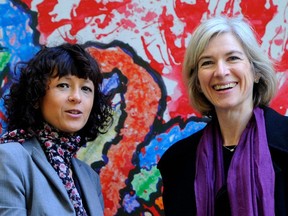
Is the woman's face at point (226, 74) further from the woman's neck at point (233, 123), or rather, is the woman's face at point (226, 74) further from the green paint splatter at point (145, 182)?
the green paint splatter at point (145, 182)

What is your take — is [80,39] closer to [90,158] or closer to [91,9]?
[91,9]

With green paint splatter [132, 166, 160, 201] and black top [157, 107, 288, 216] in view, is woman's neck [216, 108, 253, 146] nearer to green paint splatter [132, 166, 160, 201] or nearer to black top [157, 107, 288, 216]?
black top [157, 107, 288, 216]

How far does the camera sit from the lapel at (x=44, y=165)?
171 cm

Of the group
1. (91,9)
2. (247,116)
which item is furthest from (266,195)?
(91,9)

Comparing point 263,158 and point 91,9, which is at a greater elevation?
point 91,9

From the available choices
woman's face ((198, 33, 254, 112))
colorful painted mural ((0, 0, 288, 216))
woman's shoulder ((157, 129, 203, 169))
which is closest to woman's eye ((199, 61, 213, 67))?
woman's face ((198, 33, 254, 112))

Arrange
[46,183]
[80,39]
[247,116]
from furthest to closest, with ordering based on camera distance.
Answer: [80,39], [247,116], [46,183]

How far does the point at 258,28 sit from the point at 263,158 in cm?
100

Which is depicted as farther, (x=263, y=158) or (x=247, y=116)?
(x=247, y=116)

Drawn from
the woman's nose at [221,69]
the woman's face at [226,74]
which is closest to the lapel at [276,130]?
the woman's face at [226,74]

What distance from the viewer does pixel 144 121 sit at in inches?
98.4

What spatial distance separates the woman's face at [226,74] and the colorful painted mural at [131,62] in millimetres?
553

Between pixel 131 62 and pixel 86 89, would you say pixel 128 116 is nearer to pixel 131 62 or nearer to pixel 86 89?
pixel 131 62

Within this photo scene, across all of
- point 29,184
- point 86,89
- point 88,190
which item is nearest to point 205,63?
point 86,89
